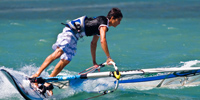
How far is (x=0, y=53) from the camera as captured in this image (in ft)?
41.9

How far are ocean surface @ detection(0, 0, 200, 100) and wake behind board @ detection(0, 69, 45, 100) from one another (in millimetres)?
393

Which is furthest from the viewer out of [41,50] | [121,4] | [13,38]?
[121,4]

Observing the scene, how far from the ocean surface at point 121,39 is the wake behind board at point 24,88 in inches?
15.5

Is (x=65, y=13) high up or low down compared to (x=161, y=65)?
up

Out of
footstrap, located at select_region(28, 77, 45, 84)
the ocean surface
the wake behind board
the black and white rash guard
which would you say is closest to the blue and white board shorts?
the black and white rash guard

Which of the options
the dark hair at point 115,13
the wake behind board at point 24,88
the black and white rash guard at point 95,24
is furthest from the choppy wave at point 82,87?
the dark hair at point 115,13

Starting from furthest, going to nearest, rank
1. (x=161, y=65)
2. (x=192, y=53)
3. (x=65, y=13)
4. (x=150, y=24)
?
(x=65, y=13) → (x=150, y=24) → (x=192, y=53) → (x=161, y=65)

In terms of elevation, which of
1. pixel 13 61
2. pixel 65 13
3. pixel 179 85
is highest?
pixel 65 13

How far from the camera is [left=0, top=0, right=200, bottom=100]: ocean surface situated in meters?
8.59

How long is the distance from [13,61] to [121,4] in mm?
16910

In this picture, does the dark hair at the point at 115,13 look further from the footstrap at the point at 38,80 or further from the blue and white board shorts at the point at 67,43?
the footstrap at the point at 38,80

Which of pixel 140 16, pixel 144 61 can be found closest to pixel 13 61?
pixel 144 61

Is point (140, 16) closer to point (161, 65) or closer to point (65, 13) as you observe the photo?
point (65, 13)

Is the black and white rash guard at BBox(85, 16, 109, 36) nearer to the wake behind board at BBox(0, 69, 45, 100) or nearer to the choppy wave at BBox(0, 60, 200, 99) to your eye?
the choppy wave at BBox(0, 60, 200, 99)
